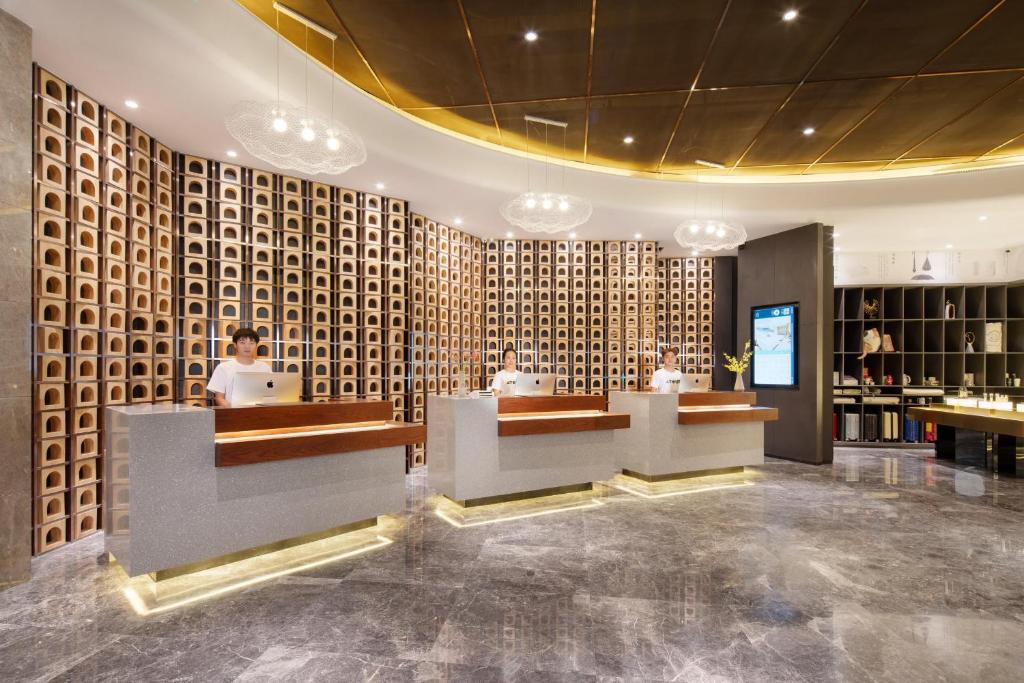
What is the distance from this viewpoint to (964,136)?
16.9ft

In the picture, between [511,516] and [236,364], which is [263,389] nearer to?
[236,364]

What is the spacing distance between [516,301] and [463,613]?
5.79m

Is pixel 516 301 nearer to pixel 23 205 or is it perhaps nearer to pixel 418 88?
pixel 418 88

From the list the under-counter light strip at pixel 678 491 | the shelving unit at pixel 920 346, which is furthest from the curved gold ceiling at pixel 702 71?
the under-counter light strip at pixel 678 491

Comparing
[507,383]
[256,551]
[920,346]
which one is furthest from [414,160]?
[920,346]

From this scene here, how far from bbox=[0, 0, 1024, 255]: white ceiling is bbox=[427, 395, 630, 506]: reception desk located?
2708 millimetres

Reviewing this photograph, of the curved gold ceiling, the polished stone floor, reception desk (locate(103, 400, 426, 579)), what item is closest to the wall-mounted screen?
the curved gold ceiling

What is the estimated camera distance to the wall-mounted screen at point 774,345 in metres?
7.22

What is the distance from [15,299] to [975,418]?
10078 mm

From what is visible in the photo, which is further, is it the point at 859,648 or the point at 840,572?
the point at 840,572

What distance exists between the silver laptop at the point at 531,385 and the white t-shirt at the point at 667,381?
176cm

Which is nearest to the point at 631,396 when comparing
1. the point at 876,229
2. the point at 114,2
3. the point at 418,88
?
the point at 418,88

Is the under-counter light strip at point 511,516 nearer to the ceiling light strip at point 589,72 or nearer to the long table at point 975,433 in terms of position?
the ceiling light strip at point 589,72

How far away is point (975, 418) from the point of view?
6.55 meters
